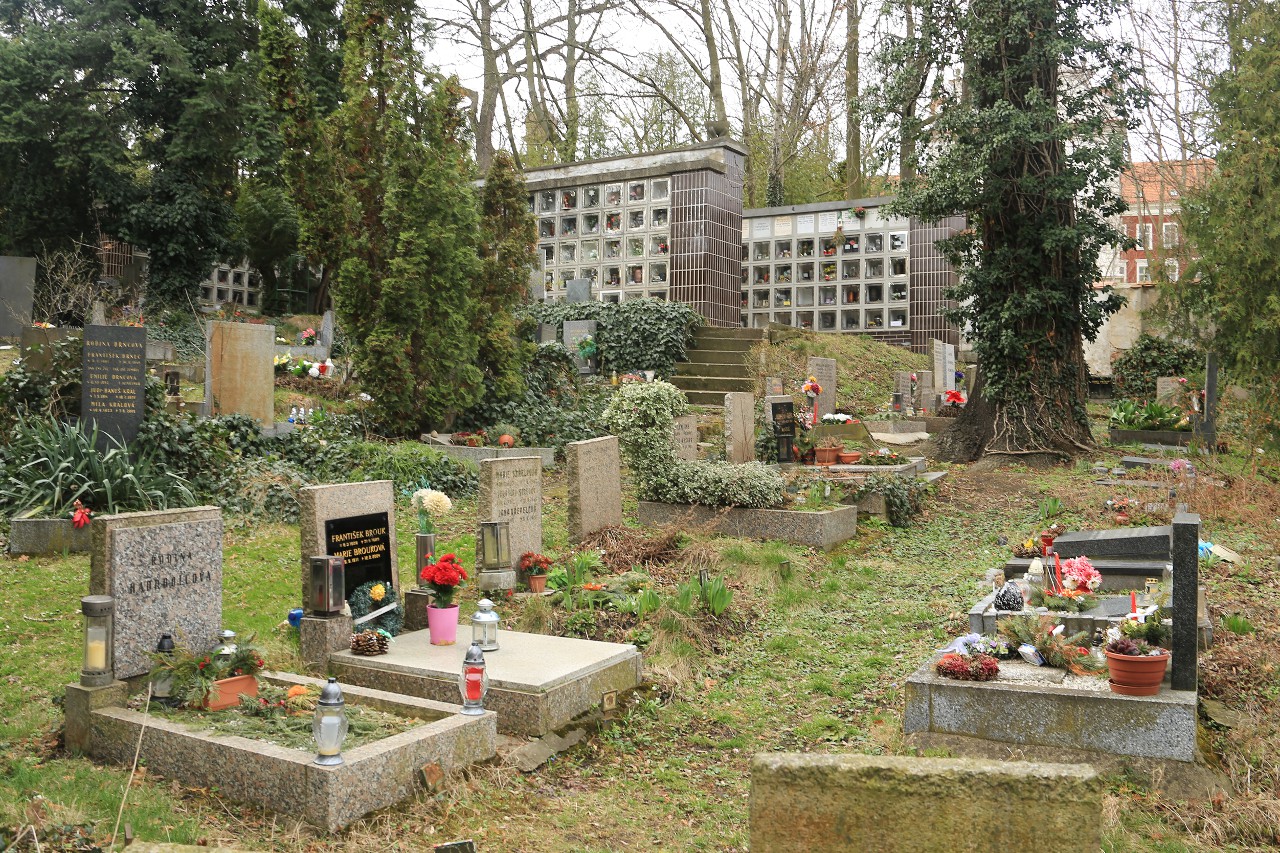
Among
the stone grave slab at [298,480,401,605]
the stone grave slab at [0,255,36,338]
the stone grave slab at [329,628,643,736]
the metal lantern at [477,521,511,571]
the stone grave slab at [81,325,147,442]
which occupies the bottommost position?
the stone grave slab at [329,628,643,736]

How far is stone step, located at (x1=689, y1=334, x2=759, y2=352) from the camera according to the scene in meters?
20.3

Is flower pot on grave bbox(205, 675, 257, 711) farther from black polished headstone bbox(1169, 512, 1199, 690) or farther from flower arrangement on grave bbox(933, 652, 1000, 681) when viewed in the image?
black polished headstone bbox(1169, 512, 1199, 690)

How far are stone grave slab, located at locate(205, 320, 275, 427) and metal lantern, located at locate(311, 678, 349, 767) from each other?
9.11 metres

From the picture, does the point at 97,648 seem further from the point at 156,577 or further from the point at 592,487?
the point at 592,487

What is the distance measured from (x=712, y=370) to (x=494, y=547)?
12.5 meters

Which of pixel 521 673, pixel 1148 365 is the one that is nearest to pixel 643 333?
pixel 1148 365

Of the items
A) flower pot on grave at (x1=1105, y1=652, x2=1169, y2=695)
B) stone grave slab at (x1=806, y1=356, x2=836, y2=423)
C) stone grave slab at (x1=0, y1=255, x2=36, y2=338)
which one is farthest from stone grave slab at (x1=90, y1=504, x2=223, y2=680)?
stone grave slab at (x1=0, y1=255, x2=36, y2=338)

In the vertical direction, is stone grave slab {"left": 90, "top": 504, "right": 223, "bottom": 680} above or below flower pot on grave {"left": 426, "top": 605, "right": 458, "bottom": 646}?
above

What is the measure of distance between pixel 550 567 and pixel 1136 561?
13.8ft

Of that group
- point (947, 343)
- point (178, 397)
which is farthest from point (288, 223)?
point (947, 343)

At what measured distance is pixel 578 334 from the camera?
67.8 feet

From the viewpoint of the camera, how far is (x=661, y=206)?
71.8 feet

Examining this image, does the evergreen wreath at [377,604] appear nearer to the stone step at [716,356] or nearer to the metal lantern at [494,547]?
the metal lantern at [494,547]

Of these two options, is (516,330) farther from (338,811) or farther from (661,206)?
(338,811)
